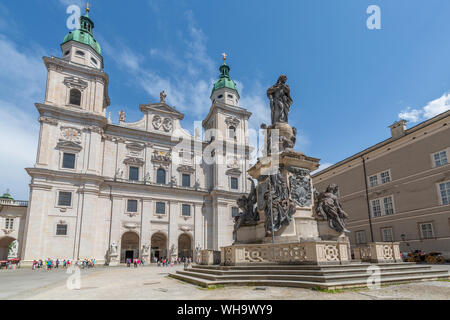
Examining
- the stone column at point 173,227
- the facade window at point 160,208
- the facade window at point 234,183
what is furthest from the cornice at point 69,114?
the facade window at point 234,183

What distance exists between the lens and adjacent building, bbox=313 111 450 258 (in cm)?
2506

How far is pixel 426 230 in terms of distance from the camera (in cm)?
2586

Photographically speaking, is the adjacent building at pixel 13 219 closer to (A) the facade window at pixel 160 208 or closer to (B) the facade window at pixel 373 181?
(A) the facade window at pixel 160 208

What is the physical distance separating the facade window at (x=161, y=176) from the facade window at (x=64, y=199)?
435 inches

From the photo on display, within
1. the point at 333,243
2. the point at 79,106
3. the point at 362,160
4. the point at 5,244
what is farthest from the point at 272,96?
the point at 5,244

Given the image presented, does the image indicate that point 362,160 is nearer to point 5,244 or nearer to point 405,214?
point 405,214

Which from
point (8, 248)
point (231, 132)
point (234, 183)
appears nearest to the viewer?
point (8, 248)

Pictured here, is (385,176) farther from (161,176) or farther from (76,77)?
(76,77)

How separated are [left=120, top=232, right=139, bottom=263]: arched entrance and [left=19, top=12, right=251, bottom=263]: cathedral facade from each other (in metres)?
0.12

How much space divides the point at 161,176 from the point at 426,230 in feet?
101

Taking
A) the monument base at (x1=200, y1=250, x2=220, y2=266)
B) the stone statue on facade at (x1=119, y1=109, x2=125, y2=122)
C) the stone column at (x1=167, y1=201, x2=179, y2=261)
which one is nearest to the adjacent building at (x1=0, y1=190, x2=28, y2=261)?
the stone statue on facade at (x1=119, y1=109, x2=125, y2=122)

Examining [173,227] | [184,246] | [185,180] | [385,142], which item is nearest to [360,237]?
[385,142]

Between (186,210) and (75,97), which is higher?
(75,97)
